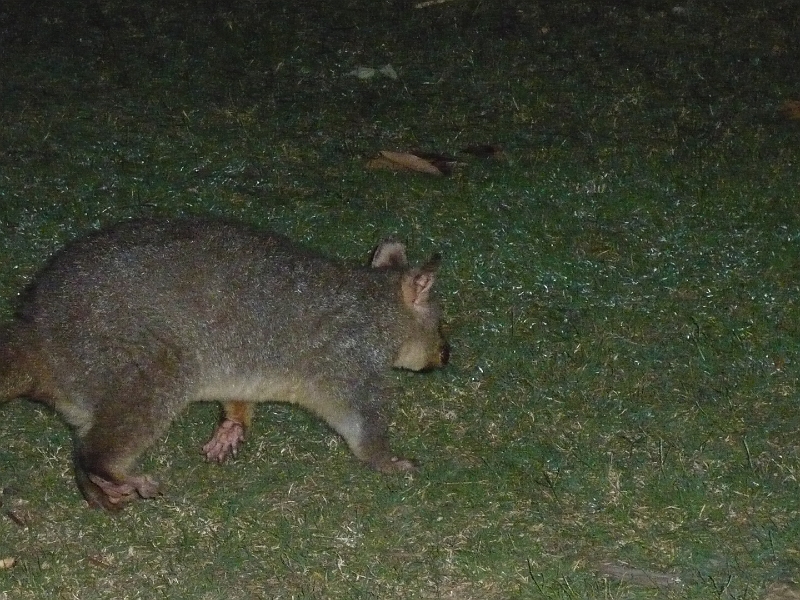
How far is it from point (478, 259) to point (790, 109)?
285cm

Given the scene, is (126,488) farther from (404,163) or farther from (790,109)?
(790,109)

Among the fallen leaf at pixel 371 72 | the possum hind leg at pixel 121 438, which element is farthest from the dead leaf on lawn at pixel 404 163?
the possum hind leg at pixel 121 438

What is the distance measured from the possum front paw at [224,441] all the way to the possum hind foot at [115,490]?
0.41m

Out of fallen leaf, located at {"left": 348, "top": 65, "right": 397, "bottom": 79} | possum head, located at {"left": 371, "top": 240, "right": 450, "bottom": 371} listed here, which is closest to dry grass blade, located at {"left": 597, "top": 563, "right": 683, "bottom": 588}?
possum head, located at {"left": 371, "top": 240, "right": 450, "bottom": 371}

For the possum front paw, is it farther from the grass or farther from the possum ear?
the possum ear

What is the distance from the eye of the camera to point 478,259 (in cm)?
634

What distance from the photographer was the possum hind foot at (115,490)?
448 centimetres

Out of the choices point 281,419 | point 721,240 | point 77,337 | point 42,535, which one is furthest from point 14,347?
point 721,240

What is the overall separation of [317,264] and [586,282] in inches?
62.5

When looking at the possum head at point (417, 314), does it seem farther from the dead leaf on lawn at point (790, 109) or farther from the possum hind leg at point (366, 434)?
the dead leaf on lawn at point (790, 109)

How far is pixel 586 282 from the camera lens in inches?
244

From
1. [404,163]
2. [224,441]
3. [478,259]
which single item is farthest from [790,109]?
[224,441]

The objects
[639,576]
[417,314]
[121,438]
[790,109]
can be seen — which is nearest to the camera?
[639,576]

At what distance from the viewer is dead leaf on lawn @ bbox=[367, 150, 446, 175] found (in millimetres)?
7145
